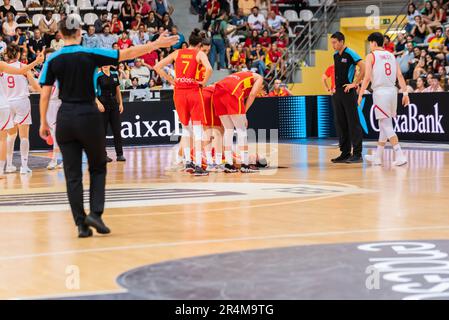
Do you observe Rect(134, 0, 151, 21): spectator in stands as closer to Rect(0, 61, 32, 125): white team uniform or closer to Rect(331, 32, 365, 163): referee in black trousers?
Rect(331, 32, 365, 163): referee in black trousers

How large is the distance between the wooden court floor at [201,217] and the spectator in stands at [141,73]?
30.2ft

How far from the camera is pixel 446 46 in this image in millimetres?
25750

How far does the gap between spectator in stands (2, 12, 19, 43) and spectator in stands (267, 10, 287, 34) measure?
8.20 m

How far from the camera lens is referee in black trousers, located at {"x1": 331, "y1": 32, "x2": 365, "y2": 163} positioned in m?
17.6

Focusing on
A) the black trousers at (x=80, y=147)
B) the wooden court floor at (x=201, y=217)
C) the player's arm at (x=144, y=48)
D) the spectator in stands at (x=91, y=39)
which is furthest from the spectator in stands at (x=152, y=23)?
the black trousers at (x=80, y=147)

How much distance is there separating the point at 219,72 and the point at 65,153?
19.6 meters

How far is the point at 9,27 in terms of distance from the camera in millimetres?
25906

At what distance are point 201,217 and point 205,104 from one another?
586 centimetres

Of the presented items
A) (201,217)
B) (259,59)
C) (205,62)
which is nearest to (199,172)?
(205,62)

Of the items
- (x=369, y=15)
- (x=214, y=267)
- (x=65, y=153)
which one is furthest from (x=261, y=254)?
(x=369, y=15)

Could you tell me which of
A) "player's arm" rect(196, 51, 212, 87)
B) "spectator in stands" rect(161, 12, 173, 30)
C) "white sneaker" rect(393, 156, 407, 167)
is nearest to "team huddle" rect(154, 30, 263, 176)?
"player's arm" rect(196, 51, 212, 87)

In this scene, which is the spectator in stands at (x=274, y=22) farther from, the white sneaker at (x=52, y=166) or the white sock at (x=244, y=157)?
the white sock at (x=244, y=157)
